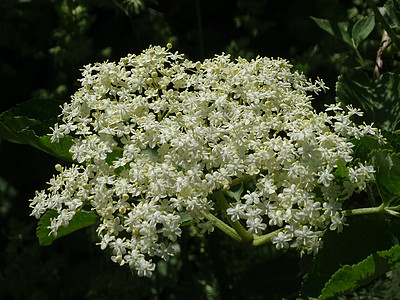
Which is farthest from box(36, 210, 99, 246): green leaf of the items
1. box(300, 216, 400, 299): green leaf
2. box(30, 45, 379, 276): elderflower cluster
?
box(300, 216, 400, 299): green leaf

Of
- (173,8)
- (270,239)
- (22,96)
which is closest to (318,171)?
(270,239)

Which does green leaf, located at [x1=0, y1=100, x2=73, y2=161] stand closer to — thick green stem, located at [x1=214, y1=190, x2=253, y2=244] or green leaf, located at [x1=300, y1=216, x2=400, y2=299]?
thick green stem, located at [x1=214, y1=190, x2=253, y2=244]

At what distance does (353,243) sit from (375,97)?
1.27 feet

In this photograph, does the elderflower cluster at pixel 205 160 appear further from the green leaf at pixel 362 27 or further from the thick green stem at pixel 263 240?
the green leaf at pixel 362 27

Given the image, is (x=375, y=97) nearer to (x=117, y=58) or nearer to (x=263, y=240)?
(x=263, y=240)

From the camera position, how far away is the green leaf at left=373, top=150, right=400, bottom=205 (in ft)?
3.19

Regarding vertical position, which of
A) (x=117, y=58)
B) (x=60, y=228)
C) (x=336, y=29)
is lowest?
(x=117, y=58)

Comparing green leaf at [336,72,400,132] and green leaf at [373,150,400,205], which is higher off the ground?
green leaf at [373,150,400,205]

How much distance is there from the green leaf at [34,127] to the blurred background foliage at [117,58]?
0.42m

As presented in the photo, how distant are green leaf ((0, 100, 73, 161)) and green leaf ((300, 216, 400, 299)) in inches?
17.2

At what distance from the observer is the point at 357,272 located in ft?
2.99

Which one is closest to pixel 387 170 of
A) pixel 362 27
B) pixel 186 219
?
pixel 186 219

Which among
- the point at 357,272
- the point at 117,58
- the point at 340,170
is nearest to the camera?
the point at 357,272

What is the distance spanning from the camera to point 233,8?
7.14 ft
